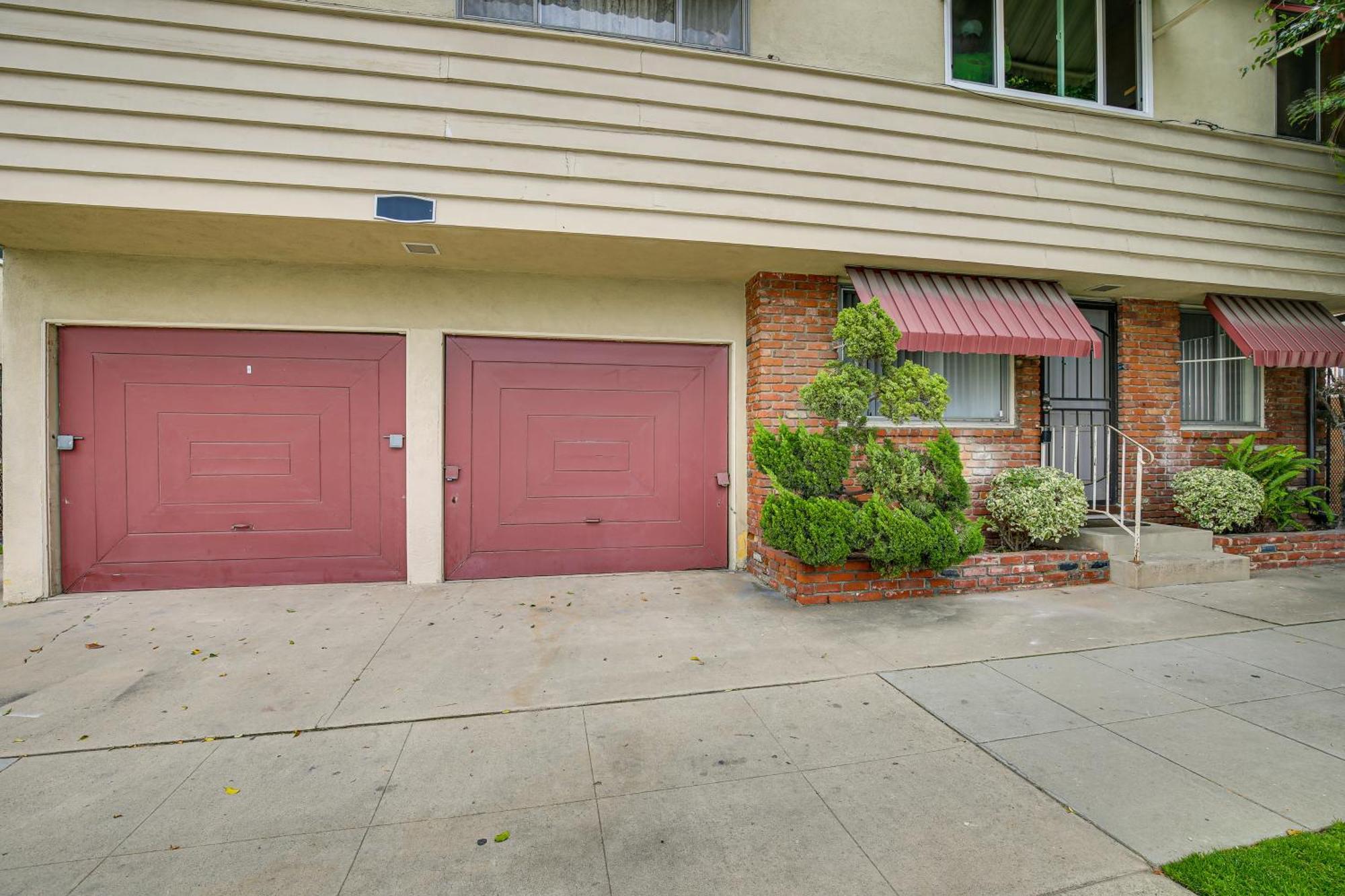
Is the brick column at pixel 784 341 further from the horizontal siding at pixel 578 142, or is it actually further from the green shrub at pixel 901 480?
the green shrub at pixel 901 480

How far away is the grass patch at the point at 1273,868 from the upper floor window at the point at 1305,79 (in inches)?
304

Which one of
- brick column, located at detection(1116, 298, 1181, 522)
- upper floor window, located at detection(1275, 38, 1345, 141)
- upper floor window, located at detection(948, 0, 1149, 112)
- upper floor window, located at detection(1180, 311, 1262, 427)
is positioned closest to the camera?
upper floor window, located at detection(948, 0, 1149, 112)

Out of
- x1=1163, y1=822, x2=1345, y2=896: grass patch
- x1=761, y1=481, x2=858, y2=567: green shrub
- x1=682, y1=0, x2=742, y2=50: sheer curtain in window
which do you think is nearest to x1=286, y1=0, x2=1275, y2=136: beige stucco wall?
x1=682, y1=0, x2=742, y2=50: sheer curtain in window

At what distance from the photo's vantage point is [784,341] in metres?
5.66

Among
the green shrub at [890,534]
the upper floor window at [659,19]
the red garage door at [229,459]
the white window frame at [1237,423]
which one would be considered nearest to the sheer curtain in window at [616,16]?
the upper floor window at [659,19]

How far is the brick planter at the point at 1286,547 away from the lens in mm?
5840

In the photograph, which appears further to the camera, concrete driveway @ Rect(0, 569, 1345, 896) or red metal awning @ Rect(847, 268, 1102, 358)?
red metal awning @ Rect(847, 268, 1102, 358)

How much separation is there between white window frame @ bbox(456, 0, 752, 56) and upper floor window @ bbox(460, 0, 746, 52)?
0.04ft

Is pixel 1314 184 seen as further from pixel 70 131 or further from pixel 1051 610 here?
pixel 70 131

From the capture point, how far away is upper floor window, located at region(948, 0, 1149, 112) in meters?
5.54

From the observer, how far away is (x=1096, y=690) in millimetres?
3199

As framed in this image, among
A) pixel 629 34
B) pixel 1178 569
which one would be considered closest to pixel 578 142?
pixel 629 34

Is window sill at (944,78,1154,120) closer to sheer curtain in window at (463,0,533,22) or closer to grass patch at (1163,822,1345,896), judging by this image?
sheer curtain in window at (463,0,533,22)

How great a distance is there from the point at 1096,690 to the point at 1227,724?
52 centimetres
